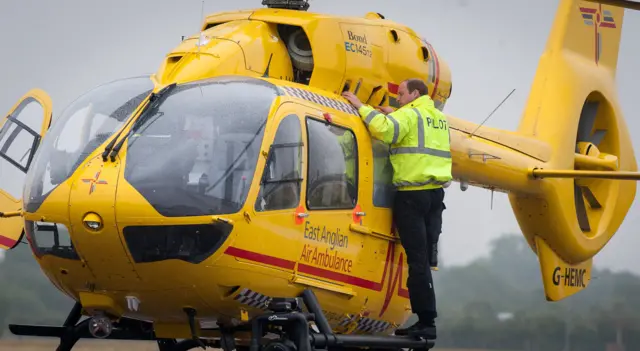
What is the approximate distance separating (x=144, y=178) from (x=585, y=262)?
5.69 metres

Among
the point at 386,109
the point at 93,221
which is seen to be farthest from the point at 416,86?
the point at 93,221

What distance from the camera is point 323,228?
933 centimetres

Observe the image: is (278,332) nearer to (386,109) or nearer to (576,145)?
(386,109)

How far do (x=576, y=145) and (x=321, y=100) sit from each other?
400 cm

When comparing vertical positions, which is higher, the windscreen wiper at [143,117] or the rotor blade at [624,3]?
the rotor blade at [624,3]

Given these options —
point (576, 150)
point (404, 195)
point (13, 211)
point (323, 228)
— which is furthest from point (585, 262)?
point (13, 211)

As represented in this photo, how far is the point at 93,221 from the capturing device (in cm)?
845

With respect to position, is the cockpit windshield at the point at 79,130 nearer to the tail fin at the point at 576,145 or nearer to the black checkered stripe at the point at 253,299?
the black checkered stripe at the point at 253,299

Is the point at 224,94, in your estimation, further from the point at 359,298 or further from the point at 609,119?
the point at 609,119

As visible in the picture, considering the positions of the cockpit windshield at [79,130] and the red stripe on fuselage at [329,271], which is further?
the cockpit windshield at [79,130]

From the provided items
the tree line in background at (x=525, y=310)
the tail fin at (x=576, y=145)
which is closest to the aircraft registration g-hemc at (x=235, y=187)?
the tail fin at (x=576, y=145)

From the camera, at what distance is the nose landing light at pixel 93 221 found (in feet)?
27.7

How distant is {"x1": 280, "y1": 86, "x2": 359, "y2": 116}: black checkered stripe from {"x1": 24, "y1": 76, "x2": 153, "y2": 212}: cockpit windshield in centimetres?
93

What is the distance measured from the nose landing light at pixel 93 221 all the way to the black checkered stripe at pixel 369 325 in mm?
2098
